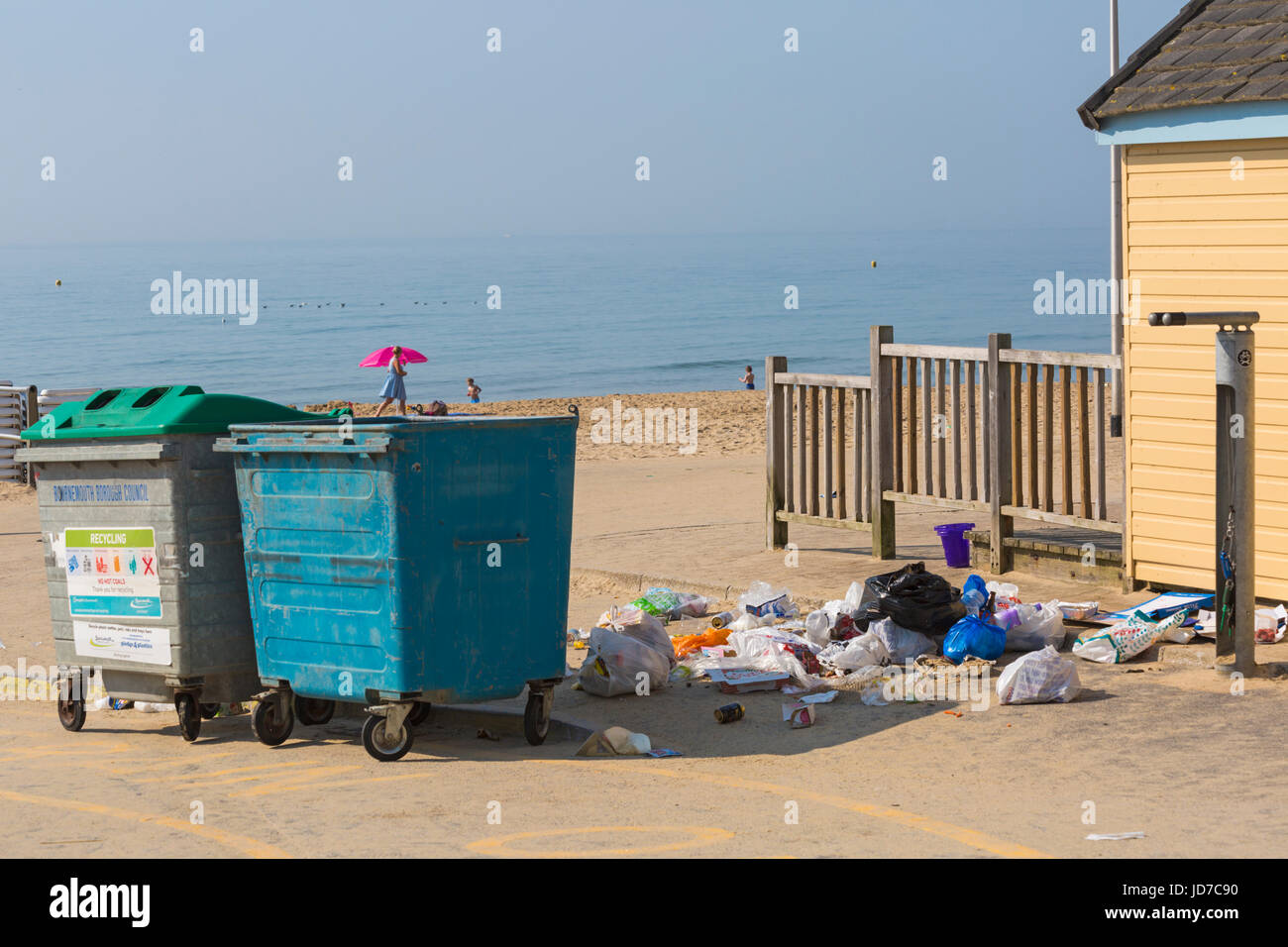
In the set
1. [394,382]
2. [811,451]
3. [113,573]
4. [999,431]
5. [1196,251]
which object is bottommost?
[113,573]

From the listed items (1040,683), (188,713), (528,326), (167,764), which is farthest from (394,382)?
(528,326)

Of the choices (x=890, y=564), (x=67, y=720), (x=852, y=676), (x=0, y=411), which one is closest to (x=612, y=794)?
(x=852, y=676)

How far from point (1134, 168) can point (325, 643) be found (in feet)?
19.4

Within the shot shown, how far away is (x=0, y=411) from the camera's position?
68.9 feet

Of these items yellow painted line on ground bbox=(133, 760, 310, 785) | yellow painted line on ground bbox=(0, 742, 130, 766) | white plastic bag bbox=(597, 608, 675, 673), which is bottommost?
yellow painted line on ground bbox=(0, 742, 130, 766)

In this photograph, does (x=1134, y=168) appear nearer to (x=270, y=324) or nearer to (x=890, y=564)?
(x=890, y=564)

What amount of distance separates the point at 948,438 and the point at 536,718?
484 centimetres

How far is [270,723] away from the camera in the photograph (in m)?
7.03

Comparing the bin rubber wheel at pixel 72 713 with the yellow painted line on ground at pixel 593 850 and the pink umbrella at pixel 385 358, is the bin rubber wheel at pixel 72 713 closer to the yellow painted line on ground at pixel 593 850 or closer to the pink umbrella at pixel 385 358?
the yellow painted line on ground at pixel 593 850

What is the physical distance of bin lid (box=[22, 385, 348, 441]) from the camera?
7172 mm

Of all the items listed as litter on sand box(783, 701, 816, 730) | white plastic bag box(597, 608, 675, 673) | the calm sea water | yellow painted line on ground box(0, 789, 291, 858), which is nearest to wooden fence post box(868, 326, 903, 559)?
white plastic bag box(597, 608, 675, 673)

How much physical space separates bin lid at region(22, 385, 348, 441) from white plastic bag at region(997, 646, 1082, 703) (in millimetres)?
3748

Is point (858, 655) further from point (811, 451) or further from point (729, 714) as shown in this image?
point (811, 451)

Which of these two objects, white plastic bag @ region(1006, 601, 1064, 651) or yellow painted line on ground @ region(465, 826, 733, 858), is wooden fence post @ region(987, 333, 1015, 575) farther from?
yellow painted line on ground @ region(465, 826, 733, 858)
